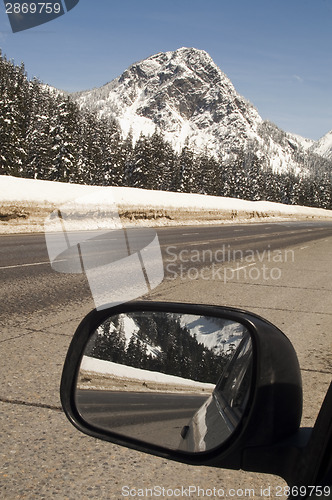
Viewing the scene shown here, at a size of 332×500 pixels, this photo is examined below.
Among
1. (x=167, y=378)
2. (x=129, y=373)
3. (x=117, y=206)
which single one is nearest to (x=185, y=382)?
(x=167, y=378)

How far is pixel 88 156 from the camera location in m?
82.9

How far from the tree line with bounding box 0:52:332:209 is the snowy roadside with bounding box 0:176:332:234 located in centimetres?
2439

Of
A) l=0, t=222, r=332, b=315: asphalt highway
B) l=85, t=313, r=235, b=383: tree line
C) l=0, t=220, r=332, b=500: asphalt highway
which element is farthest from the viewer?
l=0, t=222, r=332, b=315: asphalt highway

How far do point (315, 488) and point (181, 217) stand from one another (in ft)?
103

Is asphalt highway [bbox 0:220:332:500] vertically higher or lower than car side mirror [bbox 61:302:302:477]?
lower

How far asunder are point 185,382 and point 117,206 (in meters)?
24.8

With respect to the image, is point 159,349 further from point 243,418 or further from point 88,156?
point 88,156

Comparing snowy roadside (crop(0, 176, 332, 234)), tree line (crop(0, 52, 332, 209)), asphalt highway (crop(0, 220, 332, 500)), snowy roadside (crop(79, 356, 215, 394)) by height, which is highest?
tree line (crop(0, 52, 332, 209))

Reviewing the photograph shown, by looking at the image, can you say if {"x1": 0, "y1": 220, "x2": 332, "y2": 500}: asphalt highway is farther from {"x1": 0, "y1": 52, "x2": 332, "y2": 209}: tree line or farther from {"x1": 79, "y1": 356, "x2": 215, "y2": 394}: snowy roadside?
{"x1": 0, "y1": 52, "x2": 332, "y2": 209}: tree line

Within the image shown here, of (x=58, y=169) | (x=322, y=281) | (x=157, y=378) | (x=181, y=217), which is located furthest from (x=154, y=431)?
(x=58, y=169)

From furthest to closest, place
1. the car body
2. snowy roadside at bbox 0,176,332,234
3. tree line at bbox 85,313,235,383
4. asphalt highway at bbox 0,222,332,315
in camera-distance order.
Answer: snowy roadside at bbox 0,176,332,234 < asphalt highway at bbox 0,222,332,315 < tree line at bbox 85,313,235,383 < the car body

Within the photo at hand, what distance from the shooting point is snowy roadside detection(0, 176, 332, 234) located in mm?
19922

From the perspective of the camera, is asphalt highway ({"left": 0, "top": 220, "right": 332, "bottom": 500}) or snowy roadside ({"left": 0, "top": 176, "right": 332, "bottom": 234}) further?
snowy roadside ({"left": 0, "top": 176, "right": 332, "bottom": 234})

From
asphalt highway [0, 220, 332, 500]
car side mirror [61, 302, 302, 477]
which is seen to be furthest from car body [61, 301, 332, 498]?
asphalt highway [0, 220, 332, 500]
